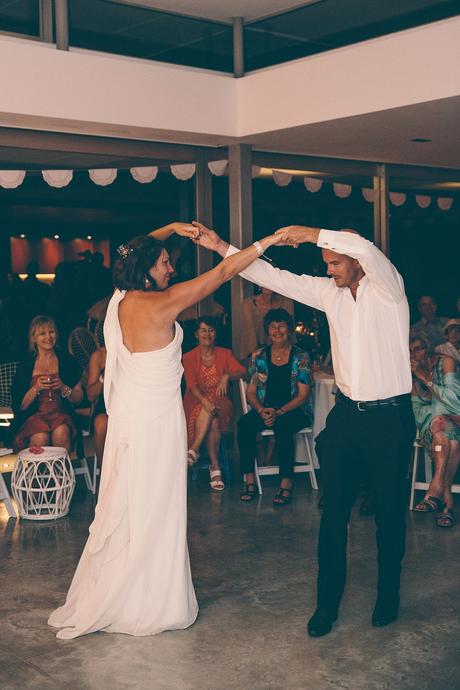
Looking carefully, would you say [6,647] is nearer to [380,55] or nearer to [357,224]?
[380,55]

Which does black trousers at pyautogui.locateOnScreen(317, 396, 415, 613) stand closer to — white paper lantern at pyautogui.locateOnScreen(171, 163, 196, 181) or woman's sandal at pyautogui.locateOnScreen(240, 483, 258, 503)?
woman's sandal at pyautogui.locateOnScreen(240, 483, 258, 503)

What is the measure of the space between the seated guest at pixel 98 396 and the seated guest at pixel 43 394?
15 centimetres

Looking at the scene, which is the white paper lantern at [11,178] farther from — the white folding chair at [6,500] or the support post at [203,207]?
the white folding chair at [6,500]

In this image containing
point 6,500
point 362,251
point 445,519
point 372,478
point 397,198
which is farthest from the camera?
point 397,198

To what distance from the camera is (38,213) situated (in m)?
8.20

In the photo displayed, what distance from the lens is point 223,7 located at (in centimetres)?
756

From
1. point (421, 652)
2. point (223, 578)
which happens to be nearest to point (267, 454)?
point (223, 578)

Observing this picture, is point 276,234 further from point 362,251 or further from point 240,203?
point 240,203

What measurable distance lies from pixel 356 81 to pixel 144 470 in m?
3.70

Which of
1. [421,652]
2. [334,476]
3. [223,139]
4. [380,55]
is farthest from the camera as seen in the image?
[223,139]

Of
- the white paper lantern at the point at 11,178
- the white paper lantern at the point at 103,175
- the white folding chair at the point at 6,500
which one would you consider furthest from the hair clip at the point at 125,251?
the white paper lantern at the point at 103,175

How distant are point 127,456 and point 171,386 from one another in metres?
0.37

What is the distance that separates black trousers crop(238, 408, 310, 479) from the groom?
256 cm

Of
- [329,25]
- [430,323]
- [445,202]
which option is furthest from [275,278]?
[445,202]
